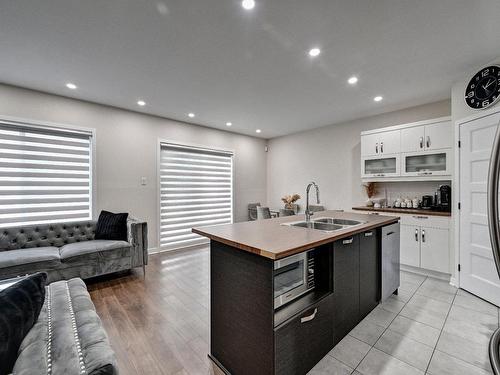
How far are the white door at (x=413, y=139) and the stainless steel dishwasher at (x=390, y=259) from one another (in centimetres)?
166

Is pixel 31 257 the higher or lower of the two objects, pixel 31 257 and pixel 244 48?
the lower

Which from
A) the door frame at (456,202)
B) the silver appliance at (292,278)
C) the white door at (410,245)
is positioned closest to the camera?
A: the silver appliance at (292,278)

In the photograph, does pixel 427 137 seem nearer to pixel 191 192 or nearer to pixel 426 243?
pixel 426 243

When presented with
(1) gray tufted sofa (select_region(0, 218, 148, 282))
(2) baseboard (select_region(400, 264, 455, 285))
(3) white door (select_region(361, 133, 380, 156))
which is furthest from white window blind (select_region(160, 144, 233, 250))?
(2) baseboard (select_region(400, 264, 455, 285))

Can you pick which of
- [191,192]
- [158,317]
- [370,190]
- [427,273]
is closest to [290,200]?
[370,190]

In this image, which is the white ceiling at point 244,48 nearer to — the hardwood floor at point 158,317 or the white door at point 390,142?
the white door at point 390,142

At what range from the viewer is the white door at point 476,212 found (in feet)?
8.48

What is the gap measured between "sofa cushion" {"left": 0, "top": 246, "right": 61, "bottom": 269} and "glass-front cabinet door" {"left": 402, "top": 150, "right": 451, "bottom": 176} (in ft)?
16.6

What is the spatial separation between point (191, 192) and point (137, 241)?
6.12ft

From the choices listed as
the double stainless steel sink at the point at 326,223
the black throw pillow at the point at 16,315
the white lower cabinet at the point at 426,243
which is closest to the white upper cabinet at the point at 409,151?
the white lower cabinet at the point at 426,243

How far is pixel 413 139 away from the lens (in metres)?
3.71

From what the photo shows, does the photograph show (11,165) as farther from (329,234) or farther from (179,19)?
(329,234)

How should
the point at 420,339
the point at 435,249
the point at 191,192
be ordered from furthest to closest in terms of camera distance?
the point at 191,192, the point at 435,249, the point at 420,339

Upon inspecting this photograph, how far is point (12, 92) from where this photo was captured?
3.19 m
